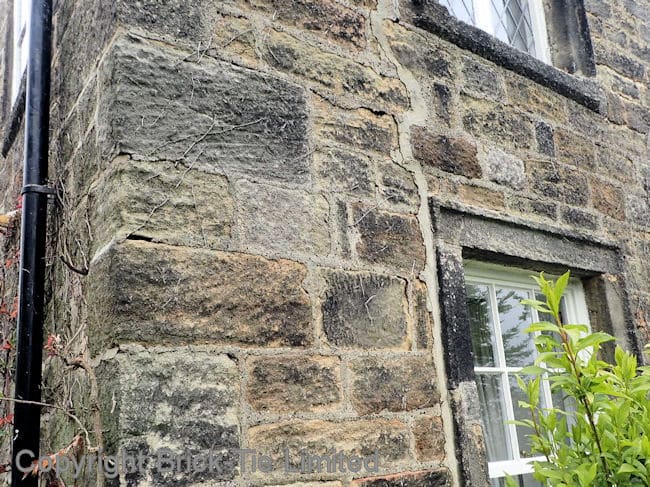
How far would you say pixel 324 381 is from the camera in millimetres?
2332

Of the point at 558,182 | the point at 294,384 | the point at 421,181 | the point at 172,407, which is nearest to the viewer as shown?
the point at 172,407

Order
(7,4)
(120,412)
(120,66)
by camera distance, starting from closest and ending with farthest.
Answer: (120,412) < (120,66) < (7,4)

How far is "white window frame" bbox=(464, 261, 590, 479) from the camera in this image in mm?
3107

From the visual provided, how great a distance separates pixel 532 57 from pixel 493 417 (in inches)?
81.1

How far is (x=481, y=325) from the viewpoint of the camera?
3324mm

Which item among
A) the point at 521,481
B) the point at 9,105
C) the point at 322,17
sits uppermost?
the point at 9,105

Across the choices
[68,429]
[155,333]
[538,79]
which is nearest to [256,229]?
[155,333]

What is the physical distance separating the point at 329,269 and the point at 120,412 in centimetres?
94

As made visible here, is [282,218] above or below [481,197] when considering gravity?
below

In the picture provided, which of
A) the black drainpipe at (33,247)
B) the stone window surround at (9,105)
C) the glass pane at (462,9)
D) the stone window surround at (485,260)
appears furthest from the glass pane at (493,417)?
the stone window surround at (9,105)

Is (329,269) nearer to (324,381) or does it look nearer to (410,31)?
(324,381)

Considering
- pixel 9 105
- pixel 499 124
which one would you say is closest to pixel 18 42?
pixel 9 105

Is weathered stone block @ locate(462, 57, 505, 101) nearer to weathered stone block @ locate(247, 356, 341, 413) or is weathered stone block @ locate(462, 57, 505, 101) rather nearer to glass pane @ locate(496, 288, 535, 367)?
glass pane @ locate(496, 288, 535, 367)

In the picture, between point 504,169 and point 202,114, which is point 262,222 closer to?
point 202,114
